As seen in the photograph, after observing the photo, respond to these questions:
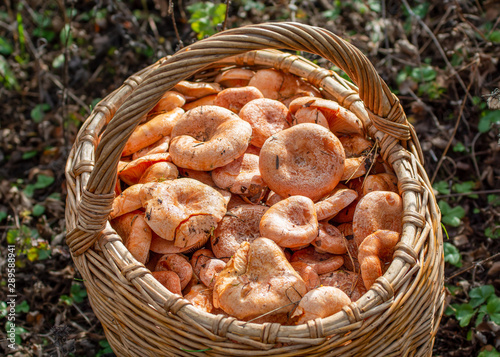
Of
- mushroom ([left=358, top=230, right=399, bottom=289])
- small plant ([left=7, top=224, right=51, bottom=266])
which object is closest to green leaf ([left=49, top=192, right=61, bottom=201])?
small plant ([left=7, top=224, right=51, bottom=266])

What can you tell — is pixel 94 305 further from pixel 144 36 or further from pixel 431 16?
pixel 431 16

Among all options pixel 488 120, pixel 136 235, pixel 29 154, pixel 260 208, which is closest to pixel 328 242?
pixel 260 208

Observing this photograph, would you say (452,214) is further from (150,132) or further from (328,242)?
(150,132)

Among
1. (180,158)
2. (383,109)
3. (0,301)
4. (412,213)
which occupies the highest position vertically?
(383,109)

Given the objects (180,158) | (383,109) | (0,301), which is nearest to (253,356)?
(180,158)

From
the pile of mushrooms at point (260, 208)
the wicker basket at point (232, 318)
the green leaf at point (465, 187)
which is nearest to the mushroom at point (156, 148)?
the pile of mushrooms at point (260, 208)
